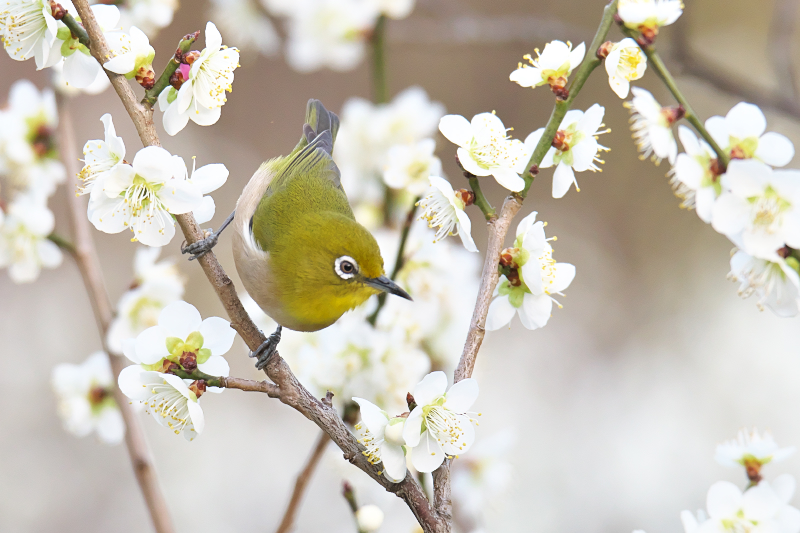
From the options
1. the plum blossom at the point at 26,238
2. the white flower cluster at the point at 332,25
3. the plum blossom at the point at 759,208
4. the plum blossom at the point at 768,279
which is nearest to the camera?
the plum blossom at the point at 759,208

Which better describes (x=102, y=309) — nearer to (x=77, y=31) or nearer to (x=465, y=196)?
(x=77, y=31)

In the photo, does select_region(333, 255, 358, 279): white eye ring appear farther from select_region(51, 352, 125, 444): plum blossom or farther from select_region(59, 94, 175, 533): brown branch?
select_region(51, 352, 125, 444): plum blossom

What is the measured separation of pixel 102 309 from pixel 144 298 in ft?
0.40

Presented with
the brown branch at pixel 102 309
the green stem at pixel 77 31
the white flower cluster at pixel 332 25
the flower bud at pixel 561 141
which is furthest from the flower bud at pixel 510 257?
the white flower cluster at pixel 332 25

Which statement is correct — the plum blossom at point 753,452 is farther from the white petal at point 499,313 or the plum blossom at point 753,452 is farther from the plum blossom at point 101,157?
the plum blossom at point 101,157

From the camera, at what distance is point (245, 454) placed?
4312mm

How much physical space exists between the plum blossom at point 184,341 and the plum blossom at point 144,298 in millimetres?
720

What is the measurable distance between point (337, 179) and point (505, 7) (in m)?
3.66

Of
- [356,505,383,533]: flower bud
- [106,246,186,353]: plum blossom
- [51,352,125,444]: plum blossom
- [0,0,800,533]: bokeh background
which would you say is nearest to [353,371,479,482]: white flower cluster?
[356,505,383,533]: flower bud

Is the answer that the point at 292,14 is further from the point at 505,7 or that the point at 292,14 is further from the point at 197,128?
the point at 505,7

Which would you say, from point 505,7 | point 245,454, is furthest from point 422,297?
point 505,7

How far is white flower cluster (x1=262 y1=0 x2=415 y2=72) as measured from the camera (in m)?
2.58

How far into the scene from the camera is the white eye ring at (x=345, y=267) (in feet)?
6.07

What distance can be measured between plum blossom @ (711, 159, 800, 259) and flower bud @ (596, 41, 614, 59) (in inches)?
13.4
